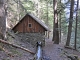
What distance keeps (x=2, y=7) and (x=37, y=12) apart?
1211 inches

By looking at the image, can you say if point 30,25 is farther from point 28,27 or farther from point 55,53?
point 55,53

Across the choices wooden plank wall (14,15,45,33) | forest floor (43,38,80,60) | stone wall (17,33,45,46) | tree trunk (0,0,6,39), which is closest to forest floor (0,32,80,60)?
forest floor (43,38,80,60)

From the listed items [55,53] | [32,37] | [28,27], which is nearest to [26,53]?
[55,53]

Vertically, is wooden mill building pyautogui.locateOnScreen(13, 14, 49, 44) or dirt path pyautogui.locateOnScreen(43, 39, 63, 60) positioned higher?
wooden mill building pyautogui.locateOnScreen(13, 14, 49, 44)

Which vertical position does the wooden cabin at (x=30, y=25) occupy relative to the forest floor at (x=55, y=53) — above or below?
above

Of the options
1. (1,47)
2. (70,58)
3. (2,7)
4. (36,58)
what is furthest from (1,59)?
(70,58)

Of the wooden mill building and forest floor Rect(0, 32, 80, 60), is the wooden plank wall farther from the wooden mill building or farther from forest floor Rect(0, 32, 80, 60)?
forest floor Rect(0, 32, 80, 60)

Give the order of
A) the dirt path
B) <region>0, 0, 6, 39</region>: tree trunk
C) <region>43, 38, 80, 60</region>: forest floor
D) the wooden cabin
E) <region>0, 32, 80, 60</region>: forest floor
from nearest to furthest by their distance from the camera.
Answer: <region>0, 32, 80, 60</region>: forest floor, <region>0, 0, 6, 39</region>: tree trunk, <region>43, 38, 80, 60</region>: forest floor, the dirt path, the wooden cabin

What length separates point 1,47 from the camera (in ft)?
29.2

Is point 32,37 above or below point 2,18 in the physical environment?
below

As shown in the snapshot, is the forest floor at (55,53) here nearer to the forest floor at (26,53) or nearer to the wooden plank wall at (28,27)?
the forest floor at (26,53)

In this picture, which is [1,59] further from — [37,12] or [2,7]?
[37,12]

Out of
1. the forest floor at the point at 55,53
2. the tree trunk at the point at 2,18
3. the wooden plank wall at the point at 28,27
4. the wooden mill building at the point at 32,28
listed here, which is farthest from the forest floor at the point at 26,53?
the wooden plank wall at the point at 28,27

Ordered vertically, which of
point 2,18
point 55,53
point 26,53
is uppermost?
point 2,18
